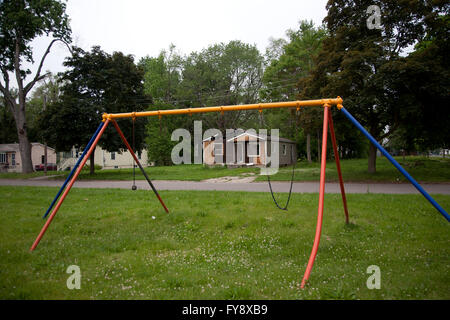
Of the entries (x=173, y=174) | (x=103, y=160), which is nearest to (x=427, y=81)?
(x=173, y=174)

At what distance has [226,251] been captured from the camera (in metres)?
5.36

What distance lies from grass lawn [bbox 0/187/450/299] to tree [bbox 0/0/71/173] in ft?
68.8

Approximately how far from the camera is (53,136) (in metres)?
20.5

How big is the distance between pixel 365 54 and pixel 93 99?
1838 centimetres

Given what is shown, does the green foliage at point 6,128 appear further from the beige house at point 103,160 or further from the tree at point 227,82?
the tree at point 227,82

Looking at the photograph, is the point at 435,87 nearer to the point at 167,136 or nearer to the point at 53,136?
the point at 53,136

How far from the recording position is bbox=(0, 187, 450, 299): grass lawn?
3854 millimetres

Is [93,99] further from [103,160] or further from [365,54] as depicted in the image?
[103,160]

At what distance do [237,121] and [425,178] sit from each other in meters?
32.3

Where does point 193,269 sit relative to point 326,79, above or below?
below

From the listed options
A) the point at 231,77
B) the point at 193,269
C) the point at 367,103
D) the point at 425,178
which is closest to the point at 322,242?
the point at 193,269

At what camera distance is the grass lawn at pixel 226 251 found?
385 cm

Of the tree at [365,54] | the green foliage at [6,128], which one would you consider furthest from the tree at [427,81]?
the green foliage at [6,128]

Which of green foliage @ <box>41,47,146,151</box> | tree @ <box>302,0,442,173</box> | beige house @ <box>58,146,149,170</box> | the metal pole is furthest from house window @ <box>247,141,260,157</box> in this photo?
the metal pole
